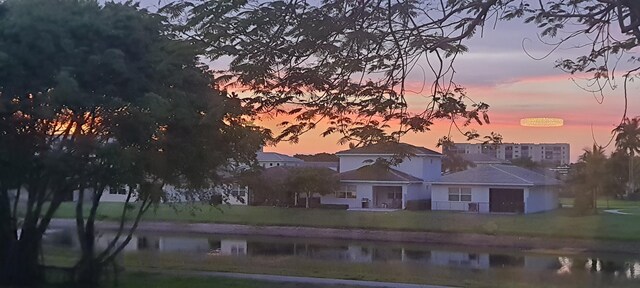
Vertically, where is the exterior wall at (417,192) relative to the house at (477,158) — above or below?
below

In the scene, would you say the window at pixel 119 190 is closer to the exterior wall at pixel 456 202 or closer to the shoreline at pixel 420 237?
the shoreline at pixel 420 237

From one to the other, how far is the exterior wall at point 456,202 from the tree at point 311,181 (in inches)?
201

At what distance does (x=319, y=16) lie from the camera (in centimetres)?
1130

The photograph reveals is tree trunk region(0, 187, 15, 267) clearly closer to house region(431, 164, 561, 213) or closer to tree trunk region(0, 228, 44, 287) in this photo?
tree trunk region(0, 228, 44, 287)

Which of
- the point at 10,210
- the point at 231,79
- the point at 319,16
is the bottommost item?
the point at 10,210

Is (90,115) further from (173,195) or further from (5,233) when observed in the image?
(173,195)

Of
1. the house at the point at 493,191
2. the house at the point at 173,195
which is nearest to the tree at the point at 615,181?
the house at the point at 493,191

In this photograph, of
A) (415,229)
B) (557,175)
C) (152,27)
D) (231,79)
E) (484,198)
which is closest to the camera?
(231,79)

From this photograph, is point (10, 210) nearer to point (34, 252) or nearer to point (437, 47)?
point (34, 252)

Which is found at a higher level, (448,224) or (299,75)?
(299,75)

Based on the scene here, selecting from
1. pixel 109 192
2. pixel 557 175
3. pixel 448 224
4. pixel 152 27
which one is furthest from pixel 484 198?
pixel 152 27

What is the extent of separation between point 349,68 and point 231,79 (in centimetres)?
147

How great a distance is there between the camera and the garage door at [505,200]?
4088cm

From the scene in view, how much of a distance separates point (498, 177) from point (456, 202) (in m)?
3.45
